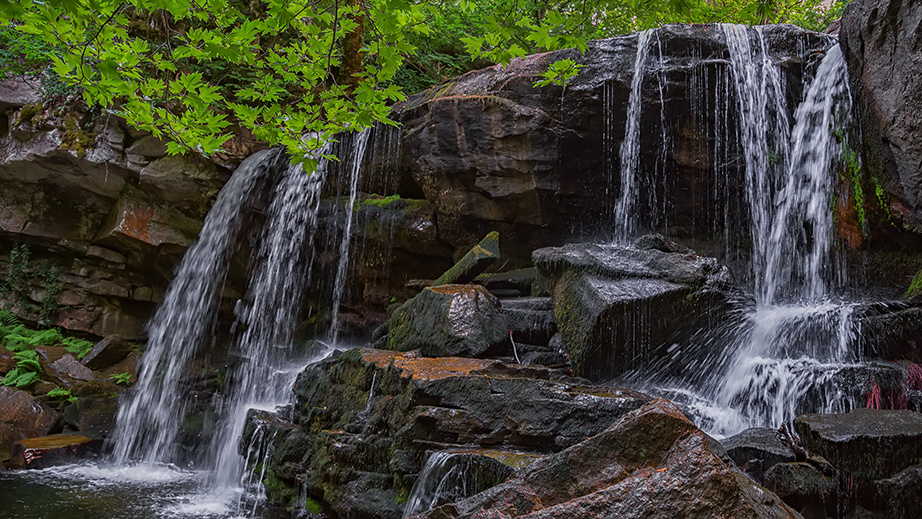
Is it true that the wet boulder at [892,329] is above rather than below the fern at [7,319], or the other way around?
above

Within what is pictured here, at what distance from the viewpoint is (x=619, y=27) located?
1448 centimetres

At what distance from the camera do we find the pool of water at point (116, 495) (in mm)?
5309

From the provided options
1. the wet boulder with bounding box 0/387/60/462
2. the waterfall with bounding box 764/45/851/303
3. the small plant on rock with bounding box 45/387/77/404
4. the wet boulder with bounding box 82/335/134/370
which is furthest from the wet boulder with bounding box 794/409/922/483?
the wet boulder with bounding box 82/335/134/370

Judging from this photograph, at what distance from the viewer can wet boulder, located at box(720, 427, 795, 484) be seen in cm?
382

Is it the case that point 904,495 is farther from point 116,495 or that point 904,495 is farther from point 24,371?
point 24,371

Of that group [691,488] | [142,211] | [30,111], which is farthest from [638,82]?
[30,111]

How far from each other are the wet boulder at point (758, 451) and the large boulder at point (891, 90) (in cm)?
419

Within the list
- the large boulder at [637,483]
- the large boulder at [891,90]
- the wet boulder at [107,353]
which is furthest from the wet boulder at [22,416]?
the large boulder at [891,90]

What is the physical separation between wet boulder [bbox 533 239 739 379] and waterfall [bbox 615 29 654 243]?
274 cm

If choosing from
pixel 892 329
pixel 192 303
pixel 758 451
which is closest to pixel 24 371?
pixel 192 303

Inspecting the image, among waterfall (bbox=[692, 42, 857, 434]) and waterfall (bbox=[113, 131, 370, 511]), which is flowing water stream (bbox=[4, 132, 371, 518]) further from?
waterfall (bbox=[692, 42, 857, 434])

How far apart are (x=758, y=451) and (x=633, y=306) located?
2.05m

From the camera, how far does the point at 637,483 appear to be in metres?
2.32

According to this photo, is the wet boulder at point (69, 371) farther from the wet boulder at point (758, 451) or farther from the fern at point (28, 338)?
the wet boulder at point (758, 451)
